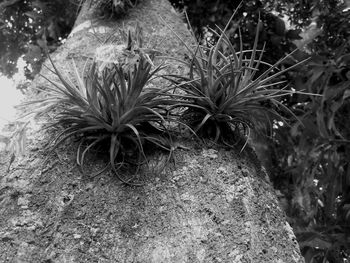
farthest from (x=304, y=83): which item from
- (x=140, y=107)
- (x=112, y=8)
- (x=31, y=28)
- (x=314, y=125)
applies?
(x=31, y=28)

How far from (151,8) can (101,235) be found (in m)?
1.48

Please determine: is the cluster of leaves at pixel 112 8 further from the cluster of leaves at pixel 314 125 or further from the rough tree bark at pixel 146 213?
the cluster of leaves at pixel 314 125

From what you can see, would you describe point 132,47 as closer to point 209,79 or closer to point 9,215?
point 209,79

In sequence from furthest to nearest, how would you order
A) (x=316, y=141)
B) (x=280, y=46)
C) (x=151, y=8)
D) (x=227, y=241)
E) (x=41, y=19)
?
(x=41, y=19), (x=280, y=46), (x=316, y=141), (x=151, y=8), (x=227, y=241)

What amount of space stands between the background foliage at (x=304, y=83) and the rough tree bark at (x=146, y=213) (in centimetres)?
A: 75

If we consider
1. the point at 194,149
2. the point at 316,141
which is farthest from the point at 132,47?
the point at 316,141

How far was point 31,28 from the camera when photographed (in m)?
4.13

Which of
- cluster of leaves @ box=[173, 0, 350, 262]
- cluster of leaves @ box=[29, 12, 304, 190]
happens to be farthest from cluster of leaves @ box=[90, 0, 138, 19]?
cluster of leaves @ box=[173, 0, 350, 262]

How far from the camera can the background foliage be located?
246 centimetres

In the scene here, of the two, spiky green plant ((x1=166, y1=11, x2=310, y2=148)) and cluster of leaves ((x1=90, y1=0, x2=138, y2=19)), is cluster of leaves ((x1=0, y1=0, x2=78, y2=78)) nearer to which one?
cluster of leaves ((x1=90, y1=0, x2=138, y2=19))

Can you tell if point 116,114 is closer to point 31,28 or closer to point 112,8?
point 112,8

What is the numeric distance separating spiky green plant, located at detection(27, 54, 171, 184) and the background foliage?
725 mm

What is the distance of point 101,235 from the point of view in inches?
44.1

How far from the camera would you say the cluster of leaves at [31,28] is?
347 cm
